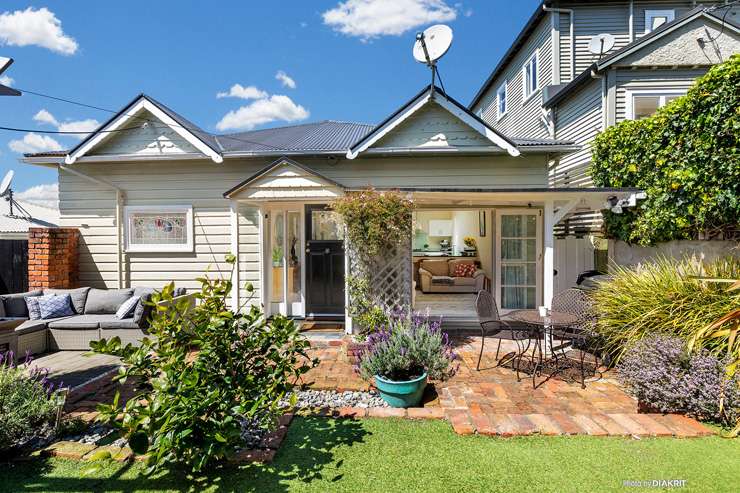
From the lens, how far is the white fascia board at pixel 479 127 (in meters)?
7.15

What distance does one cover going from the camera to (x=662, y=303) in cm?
476

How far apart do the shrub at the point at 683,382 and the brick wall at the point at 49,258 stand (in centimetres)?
1010

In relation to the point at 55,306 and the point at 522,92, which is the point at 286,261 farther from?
the point at 522,92

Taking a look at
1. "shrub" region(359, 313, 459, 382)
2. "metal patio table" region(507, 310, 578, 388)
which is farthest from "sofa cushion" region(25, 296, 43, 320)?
"metal patio table" region(507, 310, 578, 388)

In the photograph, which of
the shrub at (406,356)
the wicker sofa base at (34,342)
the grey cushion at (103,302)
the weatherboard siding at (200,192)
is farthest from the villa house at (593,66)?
the wicker sofa base at (34,342)

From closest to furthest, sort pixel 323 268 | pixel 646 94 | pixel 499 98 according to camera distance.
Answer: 1. pixel 323 268
2. pixel 646 94
3. pixel 499 98

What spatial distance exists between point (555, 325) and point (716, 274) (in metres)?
2.23

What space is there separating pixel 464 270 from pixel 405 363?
316 inches

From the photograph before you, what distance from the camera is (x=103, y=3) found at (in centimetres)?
738

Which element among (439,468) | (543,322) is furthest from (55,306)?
(543,322)

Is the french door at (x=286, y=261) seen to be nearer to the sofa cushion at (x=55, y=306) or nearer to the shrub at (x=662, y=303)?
the sofa cushion at (x=55, y=306)

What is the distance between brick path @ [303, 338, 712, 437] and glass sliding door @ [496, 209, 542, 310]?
2777mm

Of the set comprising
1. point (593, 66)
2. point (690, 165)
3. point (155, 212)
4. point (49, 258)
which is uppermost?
point (593, 66)

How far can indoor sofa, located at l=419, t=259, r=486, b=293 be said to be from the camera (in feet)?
37.0
